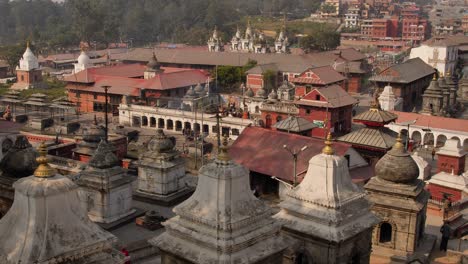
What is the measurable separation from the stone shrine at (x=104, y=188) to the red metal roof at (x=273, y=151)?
655 cm

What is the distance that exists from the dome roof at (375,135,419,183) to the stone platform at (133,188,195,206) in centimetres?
1248

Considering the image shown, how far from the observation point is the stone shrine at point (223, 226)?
13166 mm

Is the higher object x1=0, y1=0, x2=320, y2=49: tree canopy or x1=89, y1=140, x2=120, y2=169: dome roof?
x1=0, y1=0, x2=320, y2=49: tree canopy

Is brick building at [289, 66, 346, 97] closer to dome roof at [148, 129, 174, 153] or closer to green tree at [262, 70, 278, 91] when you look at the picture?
green tree at [262, 70, 278, 91]

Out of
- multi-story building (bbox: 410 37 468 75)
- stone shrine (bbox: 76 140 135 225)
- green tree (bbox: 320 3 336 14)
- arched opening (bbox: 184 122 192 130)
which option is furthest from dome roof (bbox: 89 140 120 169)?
green tree (bbox: 320 3 336 14)

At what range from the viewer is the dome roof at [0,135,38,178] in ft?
63.2

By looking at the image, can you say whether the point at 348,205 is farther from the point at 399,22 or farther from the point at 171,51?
the point at 399,22

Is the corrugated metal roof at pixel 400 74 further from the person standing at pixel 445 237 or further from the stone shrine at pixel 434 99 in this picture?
the person standing at pixel 445 237

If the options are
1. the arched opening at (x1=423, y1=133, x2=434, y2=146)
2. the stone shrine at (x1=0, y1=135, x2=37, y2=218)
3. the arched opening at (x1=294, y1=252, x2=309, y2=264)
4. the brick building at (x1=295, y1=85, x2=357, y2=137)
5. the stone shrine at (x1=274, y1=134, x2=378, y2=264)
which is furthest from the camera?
the brick building at (x1=295, y1=85, x2=357, y2=137)

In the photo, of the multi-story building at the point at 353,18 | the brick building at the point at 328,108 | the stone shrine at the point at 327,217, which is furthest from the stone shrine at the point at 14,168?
the multi-story building at the point at 353,18

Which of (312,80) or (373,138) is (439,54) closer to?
(312,80)

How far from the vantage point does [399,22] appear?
139 metres

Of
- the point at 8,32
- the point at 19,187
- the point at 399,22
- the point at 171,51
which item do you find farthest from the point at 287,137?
the point at 8,32

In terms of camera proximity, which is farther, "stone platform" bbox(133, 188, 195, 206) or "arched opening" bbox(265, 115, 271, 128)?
"arched opening" bbox(265, 115, 271, 128)
